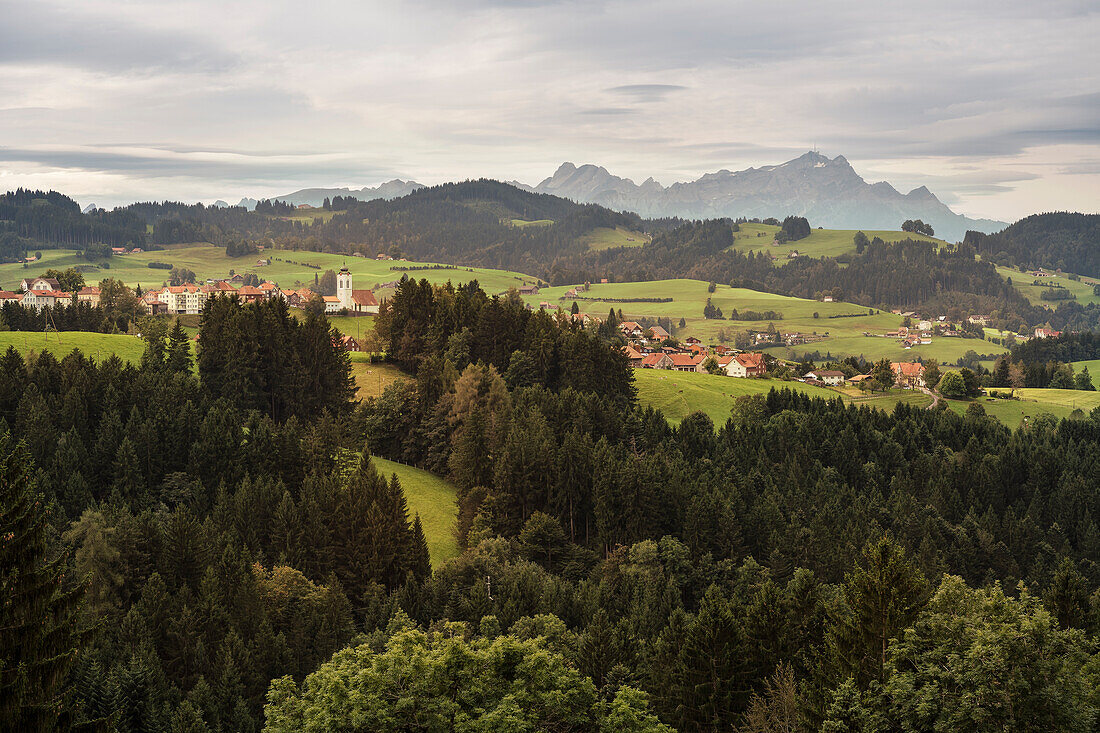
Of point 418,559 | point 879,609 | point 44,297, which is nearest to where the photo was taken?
point 879,609

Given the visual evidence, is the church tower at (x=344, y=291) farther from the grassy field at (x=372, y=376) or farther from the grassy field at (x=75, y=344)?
the grassy field at (x=75, y=344)

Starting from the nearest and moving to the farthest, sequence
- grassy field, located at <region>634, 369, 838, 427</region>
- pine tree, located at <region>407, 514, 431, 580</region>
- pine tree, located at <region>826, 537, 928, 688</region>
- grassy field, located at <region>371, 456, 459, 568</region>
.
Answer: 1. pine tree, located at <region>826, 537, 928, 688</region>
2. pine tree, located at <region>407, 514, 431, 580</region>
3. grassy field, located at <region>371, 456, 459, 568</region>
4. grassy field, located at <region>634, 369, 838, 427</region>

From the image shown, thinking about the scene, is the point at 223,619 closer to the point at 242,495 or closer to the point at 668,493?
the point at 242,495

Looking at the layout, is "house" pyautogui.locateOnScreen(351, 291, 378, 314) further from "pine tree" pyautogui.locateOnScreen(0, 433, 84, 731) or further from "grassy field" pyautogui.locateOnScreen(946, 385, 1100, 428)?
"pine tree" pyautogui.locateOnScreen(0, 433, 84, 731)

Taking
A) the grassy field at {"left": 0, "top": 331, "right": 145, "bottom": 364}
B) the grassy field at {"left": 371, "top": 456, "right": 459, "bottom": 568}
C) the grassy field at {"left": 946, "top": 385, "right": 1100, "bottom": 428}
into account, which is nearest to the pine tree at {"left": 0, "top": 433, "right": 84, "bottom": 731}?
the grassy field at {"left": 371, "top": 456, "right": 459, "bottom": 568}

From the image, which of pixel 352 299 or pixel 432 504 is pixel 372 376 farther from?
pixel 352 299

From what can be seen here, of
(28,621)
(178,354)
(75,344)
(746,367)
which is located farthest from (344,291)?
(28,621)

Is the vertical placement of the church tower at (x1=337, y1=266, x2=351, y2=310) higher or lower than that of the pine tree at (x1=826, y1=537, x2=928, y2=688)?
higher

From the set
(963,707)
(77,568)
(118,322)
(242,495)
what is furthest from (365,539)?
(118,322)
